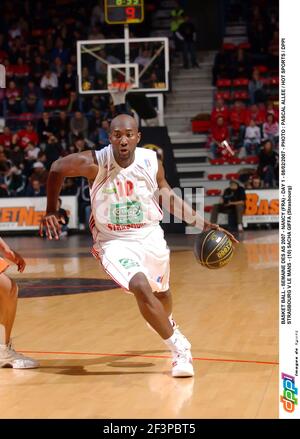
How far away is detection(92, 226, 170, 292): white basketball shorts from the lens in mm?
6852

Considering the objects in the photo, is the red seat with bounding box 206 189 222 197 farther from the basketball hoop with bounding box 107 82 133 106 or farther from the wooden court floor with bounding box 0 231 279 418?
the wooden court floor with bounding box 0 231 279 418

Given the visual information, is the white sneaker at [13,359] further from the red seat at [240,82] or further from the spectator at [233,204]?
the red seat at [240,82]

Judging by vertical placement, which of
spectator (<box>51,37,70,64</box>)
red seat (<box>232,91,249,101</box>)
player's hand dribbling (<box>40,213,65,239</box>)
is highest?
spectator (<box>51,37,70,64</box>)

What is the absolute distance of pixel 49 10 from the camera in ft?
95.9

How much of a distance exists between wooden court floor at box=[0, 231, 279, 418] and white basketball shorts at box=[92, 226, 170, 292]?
760 mm

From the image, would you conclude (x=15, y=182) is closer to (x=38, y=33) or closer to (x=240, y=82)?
(x=240, y=82)

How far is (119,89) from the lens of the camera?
20.4m

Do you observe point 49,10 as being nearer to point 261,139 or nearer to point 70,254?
point 261,139

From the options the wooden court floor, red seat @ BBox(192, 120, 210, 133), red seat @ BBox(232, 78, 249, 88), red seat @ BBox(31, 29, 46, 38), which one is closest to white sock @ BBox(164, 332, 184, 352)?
the wooden court floor

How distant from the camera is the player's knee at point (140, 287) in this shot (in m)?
6.70

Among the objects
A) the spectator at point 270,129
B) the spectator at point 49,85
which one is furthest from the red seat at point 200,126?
the spectator at point 49,85

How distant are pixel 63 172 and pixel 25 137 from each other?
17.7 meters

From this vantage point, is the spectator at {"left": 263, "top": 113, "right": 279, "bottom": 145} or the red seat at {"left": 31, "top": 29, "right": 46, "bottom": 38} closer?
the spectator at {"left": 263, "top": 113, "right": 279, "bottom": 145}
